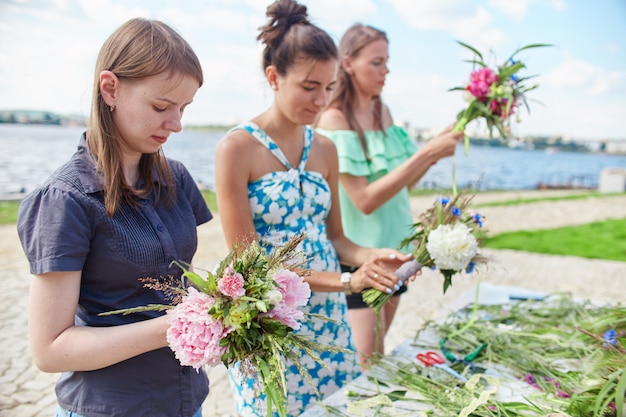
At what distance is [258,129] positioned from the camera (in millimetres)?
2104

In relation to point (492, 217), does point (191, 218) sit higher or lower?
higher

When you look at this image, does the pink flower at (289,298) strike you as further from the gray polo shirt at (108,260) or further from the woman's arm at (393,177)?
the woman's arm at (393,177)

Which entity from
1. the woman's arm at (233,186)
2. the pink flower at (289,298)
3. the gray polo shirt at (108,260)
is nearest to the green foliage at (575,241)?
the woman's arm at (233,186)

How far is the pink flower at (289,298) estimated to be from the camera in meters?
1.22

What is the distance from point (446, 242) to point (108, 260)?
126 centimetres

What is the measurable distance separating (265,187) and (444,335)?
1.15 m

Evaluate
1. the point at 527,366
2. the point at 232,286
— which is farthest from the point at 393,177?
the point at 232,286

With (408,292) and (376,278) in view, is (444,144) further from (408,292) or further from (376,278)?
(408,292)

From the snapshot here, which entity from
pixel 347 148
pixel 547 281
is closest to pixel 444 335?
pixel 347 148

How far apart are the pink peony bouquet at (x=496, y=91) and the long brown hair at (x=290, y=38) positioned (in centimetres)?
96

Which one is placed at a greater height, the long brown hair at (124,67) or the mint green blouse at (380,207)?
the long brown hair at (124,67)

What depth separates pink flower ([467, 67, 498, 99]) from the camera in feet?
8.98

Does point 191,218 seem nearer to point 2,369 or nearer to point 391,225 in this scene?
point 391,225

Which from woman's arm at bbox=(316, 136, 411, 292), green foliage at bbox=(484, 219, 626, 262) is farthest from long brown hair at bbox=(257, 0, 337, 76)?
green foliage at bbox=(484, 219, 626, 262)
